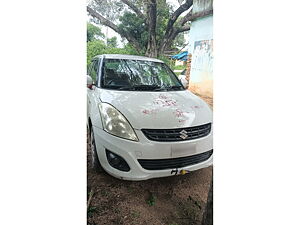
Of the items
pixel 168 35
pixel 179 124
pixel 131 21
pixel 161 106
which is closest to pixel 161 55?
pixel 168 35

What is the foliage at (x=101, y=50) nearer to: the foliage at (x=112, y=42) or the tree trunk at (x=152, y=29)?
the foliage at (x=112, y=42)

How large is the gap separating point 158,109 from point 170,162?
364 mm

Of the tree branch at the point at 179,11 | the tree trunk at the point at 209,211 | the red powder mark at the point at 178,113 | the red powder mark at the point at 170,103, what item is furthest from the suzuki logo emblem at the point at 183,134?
the tree branch at the point at 179,11

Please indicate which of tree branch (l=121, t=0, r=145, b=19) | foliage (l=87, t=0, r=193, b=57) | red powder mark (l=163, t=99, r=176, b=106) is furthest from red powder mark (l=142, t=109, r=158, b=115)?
tree branch (l=121, t=0, r=145, b=19)

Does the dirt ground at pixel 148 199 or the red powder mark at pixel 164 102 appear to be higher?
the red powder mark at pixel 164 102

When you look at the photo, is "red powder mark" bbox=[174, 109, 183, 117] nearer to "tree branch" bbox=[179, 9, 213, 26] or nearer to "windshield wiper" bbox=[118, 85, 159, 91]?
"windshield wiper" bbox=[118, 85, 159, 91]

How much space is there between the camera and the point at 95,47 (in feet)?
4.21

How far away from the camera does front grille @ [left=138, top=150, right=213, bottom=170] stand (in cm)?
128

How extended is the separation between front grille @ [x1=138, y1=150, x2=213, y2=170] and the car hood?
0.72 feet

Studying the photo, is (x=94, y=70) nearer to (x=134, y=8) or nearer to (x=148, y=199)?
(x=134, y=8)

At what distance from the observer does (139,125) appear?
1278mm

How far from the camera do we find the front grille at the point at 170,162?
4.19ft
